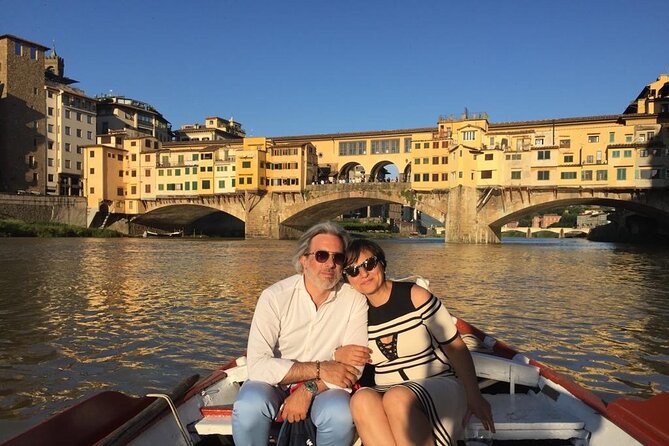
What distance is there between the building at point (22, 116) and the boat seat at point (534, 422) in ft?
211

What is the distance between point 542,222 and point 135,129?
280ft

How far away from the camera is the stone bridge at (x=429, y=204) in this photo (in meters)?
45.1

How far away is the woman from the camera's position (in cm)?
289

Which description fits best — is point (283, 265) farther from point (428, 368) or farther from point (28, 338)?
point (428, 368)

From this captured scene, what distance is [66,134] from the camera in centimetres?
6319

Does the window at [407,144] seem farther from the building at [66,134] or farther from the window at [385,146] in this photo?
the building at [66,134]

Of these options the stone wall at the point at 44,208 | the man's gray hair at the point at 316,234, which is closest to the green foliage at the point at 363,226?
the stone wall at the point at 44,208

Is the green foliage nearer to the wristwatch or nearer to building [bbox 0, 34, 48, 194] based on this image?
building [bbox 0, 34, 48, 194]

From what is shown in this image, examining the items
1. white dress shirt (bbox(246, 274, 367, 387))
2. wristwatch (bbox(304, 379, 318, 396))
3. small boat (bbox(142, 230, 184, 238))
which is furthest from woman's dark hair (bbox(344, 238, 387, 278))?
small boat (bbox(142, 230, 184, 238))

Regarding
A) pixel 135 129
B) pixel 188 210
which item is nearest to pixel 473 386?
pixel 188 210

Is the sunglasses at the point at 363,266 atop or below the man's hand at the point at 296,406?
atop

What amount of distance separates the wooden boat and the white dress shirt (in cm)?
49

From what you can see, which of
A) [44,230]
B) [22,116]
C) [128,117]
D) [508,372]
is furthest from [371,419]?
[128,117]

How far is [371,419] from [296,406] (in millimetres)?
479
